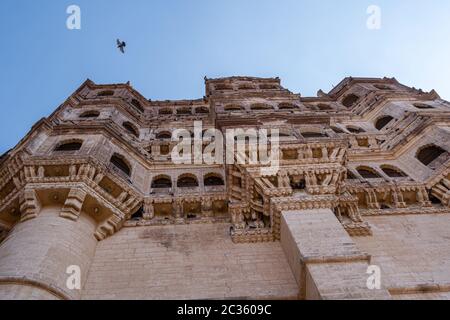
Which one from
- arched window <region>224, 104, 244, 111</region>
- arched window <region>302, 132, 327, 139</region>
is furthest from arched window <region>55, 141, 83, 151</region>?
arched window <region>302, 132, 327, 139</region>

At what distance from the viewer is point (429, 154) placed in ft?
59.1

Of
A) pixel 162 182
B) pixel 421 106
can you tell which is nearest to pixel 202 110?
pixel 162 182

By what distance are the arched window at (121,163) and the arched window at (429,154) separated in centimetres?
1231

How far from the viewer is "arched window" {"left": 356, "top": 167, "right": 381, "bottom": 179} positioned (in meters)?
17.6

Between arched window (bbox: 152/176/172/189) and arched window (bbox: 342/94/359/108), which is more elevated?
arched window (bbox: 342/94/359/108)

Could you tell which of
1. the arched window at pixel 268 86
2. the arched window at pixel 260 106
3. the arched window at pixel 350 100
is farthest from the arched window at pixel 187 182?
the arched window at pixel 350 100

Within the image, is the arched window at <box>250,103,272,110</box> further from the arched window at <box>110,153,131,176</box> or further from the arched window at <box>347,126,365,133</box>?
the arched window at <box>110,153,131,176</box>

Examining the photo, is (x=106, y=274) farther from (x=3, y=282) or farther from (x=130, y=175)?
(x=130, y=175)

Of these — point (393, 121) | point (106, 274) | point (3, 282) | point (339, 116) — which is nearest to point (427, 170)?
point (393, 121)

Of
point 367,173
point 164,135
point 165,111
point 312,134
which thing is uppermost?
point 165,111

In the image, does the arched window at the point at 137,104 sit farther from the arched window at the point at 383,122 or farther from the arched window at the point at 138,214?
the arched window at the point at 383,122

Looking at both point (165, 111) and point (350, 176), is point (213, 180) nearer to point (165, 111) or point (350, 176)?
point (350, 176)

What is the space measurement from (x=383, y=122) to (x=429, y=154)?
522cm

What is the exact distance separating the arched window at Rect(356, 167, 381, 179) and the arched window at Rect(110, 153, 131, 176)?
9.73 metres
